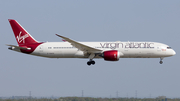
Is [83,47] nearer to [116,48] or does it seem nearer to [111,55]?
[111,55]

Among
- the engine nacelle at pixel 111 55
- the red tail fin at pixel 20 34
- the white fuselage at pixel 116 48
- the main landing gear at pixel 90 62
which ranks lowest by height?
the main landing gear at pixel 90 62

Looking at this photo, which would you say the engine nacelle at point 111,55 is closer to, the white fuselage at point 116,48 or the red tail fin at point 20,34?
the white fuselage at point 116,48

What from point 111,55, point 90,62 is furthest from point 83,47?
point 111,55

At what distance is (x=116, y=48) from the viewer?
56.0 m

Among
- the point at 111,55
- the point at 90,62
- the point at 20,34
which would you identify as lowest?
the point at 90,62

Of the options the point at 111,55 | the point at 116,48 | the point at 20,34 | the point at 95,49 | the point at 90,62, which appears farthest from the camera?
the point at 20,34

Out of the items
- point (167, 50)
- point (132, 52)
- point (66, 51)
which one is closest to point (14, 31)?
point (66, 51)

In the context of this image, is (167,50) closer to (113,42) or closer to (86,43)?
(113,42)

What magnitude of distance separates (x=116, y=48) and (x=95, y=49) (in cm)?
383

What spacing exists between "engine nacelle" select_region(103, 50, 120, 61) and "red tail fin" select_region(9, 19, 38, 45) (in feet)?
46.7

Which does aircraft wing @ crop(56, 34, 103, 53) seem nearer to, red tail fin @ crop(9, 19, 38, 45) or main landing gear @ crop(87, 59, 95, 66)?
main landing gear @ crop(87, 59, 95, 66)

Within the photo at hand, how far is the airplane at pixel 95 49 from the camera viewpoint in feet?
181

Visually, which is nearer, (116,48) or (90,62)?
(116,48)

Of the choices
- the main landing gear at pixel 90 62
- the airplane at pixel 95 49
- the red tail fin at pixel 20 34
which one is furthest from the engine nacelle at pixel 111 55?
the red tail fin at pixel 20 34
